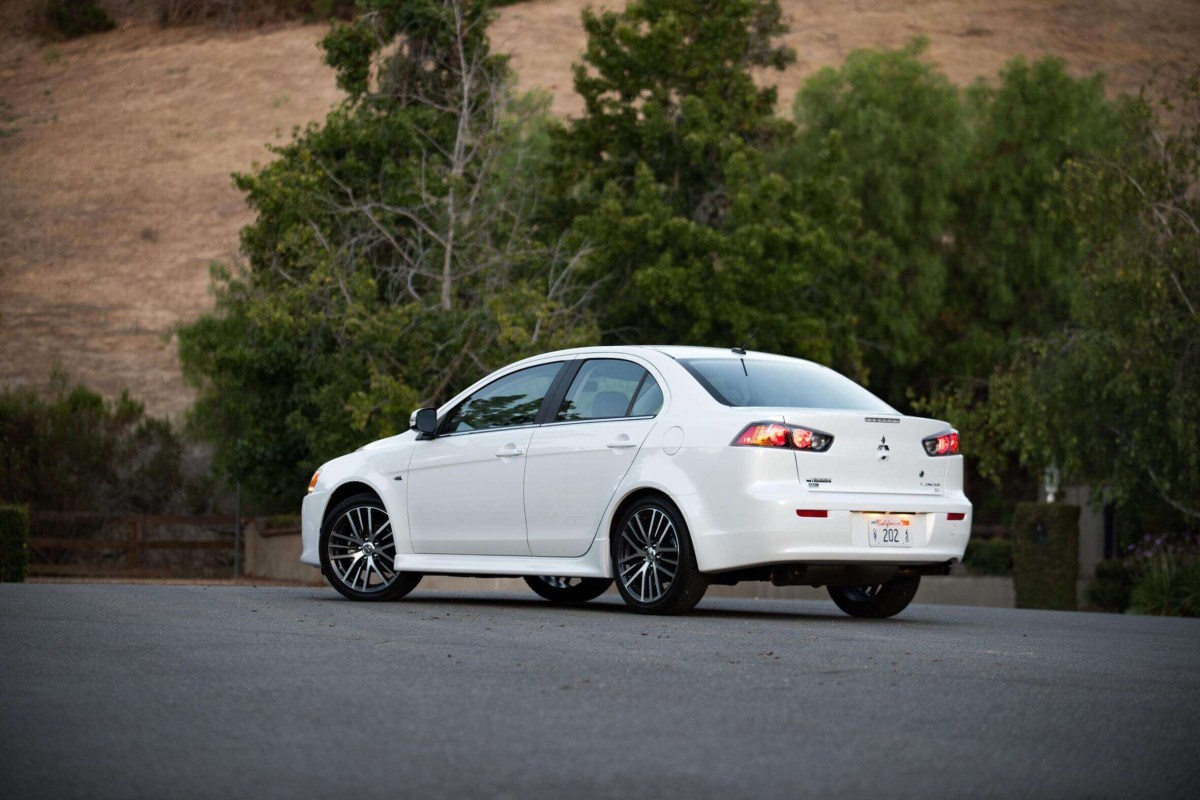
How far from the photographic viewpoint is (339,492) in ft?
42.3

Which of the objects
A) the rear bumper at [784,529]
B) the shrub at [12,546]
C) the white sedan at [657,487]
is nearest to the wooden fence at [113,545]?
the shrub at [12,546]

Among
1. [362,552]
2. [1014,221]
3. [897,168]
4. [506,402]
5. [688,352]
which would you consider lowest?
[362,552]

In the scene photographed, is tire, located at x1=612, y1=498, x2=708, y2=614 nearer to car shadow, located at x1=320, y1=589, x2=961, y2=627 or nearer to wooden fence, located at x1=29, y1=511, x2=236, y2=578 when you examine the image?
car shadow, located at x1=320, y1=589, x2=961, y2=627

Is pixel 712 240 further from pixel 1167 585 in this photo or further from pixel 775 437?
pixel 775 437

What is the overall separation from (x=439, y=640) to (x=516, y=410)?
3510 mm

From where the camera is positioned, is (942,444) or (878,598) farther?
(878,598)

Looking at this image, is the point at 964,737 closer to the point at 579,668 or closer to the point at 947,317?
Answer: the point at 579,668

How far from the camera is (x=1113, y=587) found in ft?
78.8

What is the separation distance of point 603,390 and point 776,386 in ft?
3.89

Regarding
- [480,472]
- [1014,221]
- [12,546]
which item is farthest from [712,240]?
[480,472]

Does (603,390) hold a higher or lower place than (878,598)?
higher

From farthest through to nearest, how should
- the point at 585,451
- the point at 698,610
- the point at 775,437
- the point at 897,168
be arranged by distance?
the point at 897,168, the point at 698,610, the point at 585,451, the point at 775,437

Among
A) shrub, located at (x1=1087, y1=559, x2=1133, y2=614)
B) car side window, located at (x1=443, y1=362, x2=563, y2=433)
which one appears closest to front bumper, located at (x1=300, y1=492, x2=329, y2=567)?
car side window, located at (x1=443, y1=362, x2=563, y2=433)

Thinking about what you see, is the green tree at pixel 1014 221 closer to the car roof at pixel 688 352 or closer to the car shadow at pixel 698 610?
the car shadow at pixel 698 610
